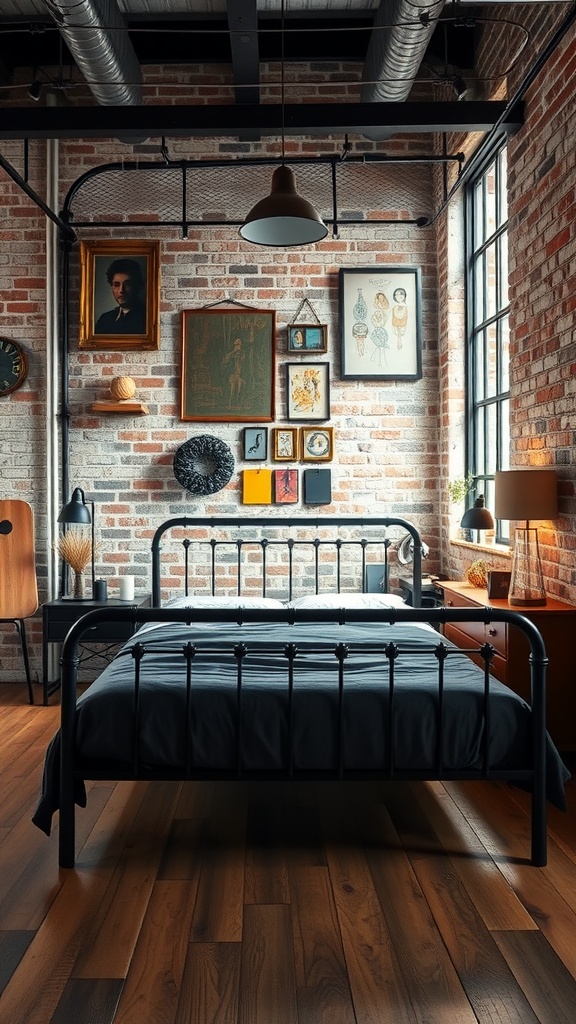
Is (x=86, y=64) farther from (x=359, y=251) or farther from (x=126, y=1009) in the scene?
(x=126, y=1009)

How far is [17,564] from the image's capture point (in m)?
5.20

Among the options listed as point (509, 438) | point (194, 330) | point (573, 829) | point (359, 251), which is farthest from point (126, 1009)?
point (359, 251)

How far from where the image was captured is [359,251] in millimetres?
5422

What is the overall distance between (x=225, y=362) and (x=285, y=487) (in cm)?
88

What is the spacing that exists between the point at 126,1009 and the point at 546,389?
3.00m

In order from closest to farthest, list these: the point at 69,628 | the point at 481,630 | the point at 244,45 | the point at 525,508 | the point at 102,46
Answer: the point at 525,508 → the point at 481,630 → the point at 102,46 → the point at 244,45 → the point at 69,628

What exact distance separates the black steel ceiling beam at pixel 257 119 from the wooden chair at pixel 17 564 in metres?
2.17

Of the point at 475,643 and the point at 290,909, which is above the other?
the point at 475,643

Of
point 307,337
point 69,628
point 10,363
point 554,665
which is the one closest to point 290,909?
point 554,665

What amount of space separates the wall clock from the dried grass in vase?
1044 millimetres

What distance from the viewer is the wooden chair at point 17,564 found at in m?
5.17

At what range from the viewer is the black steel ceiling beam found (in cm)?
408

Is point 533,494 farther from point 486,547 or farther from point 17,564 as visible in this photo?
point 17,564

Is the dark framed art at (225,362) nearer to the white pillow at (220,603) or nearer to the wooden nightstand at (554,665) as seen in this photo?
the white pillow at (220,603)
